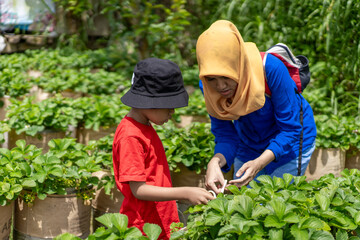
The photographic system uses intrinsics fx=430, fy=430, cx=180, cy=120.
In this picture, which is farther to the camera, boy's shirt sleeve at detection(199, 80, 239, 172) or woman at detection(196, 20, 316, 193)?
boy's shirt sleeve at detection(199, 80, 239, 172)

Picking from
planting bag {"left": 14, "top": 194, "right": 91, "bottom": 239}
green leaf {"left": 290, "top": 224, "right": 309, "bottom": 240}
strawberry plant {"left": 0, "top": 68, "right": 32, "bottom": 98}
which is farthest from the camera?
strawberry plant {"left": 0, "top": 68, "right": 32, "bottom": 98}

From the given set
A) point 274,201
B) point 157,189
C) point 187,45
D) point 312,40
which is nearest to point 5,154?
point 157,189

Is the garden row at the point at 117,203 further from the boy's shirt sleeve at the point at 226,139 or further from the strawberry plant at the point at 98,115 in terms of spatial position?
the strawberry plant at the point at 98,115

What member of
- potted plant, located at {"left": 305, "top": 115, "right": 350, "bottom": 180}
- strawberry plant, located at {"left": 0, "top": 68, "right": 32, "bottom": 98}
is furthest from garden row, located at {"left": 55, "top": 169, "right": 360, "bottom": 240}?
strawberry plant, located at {"left": 0, "top": 68, "right": 32, "bottom": 98}

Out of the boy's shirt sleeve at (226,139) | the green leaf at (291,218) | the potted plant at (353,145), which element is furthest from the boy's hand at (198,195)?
the potted plant at (353,145)

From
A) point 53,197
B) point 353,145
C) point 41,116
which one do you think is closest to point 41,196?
point 53,197

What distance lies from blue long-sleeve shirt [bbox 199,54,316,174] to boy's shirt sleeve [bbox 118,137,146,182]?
0.47 m

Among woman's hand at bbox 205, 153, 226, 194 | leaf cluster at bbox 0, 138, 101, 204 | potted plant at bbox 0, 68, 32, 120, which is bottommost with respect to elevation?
potted plant at bbox 0, 68, 32, 120

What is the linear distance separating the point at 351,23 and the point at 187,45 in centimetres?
294

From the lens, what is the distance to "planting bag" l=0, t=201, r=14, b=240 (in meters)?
2.10

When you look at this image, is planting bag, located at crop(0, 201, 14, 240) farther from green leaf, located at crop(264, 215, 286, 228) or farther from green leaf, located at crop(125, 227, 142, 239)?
green leaf, located at crop(264, 215, 286, 228)

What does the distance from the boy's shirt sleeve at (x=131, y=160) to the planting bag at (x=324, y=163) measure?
1.84m

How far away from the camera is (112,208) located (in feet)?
8.09

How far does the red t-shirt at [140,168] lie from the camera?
155 centimetres
